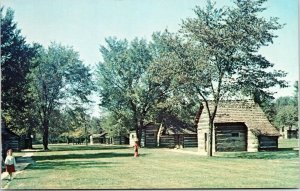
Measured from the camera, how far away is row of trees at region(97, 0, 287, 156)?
17203mm

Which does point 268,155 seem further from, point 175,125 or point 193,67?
point 193,67

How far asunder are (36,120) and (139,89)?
11.6ft

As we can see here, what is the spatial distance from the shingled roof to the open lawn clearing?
1071mm

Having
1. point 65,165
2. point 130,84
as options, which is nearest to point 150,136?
point 130,84

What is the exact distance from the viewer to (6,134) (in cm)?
1642

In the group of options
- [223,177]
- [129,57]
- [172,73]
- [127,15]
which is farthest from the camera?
[172,73]

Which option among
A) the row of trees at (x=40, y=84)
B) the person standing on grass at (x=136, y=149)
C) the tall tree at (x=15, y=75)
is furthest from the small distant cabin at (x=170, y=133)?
the tall tree at (x=15, y=75)

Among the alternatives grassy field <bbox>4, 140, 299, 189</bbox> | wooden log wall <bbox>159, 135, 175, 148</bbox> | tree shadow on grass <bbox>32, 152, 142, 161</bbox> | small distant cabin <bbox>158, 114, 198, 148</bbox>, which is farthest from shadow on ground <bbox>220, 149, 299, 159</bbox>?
tree shadow on grass <bbox>32, 152, 142, 161</bbox>

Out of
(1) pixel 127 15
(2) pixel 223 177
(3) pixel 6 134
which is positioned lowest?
(2) pixel 223 177

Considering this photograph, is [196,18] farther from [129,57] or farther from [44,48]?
[44,48]

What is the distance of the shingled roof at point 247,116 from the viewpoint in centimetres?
1867

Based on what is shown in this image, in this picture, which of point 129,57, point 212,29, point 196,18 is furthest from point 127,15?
point 212,29

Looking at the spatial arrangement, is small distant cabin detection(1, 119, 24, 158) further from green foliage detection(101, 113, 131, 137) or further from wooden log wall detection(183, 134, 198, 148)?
wooden log wall detection(183, 134, 198, 148)

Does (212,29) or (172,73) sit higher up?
(212,29)
